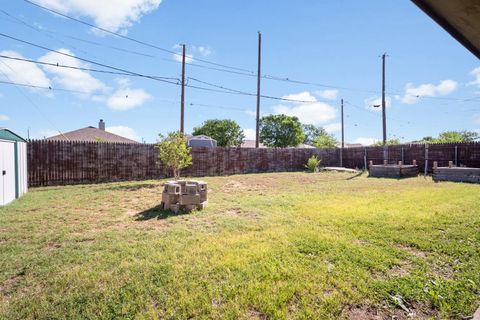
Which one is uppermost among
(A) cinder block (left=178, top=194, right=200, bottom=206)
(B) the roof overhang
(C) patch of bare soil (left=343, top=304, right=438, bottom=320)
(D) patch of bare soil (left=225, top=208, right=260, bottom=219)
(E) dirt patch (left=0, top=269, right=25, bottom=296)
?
(B) the roof overhang

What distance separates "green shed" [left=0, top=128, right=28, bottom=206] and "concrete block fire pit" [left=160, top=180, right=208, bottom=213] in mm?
4138

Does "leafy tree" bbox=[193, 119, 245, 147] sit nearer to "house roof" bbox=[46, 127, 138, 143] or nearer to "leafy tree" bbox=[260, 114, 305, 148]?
"leafy tree" bbox=[260, 114, 305, 148]

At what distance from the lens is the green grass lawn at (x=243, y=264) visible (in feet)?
6.76

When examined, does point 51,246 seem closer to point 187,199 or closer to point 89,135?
point 187,199

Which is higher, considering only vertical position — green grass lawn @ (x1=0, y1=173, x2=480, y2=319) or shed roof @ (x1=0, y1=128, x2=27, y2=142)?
shed roof @ (x1=0, y1=128, x2=27, y2=142)

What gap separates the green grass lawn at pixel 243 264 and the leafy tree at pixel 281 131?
38009 mm

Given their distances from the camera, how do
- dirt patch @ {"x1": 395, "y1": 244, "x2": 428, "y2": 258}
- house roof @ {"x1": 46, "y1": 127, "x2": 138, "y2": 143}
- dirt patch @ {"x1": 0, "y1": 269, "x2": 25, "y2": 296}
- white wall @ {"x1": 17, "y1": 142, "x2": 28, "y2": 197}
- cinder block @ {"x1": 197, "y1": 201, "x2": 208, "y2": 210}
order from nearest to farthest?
dirt patch @ {"x1": 0, "y1": 269, "x2": 25, "y2": 296} → dirt patch @ {"x1": 395, "y1": 244, "x2": 428, "y2": 258} → cinder block @ {"x1": 197, "y1": 201, "x2": 208, "y2": 210} → white wall @ {"x1": 17, "y1": 142, "x2": 28, "y2": 197} → house roof @ {"x1": 46, "y1": 127, "x2": 138, "y2": 143}

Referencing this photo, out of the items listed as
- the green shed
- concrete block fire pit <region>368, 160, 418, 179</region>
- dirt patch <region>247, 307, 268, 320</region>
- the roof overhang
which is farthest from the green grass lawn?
concrete block fire pit <region>368, 160, 418, 179</region>

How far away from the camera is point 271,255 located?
9.71 ft

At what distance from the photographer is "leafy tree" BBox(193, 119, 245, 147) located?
40.6m

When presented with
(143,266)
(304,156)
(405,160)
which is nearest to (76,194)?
(143,266)

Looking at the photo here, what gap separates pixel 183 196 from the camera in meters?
5.26

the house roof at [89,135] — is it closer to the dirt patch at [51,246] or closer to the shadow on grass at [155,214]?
the shadow on grass at [155,214]

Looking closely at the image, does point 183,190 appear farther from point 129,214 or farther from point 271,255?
point 271,255
